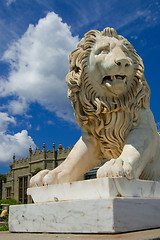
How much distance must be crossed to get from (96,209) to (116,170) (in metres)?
0.28

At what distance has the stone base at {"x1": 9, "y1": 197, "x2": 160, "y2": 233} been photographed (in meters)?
1.55

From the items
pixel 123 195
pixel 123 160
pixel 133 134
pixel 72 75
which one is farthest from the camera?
pixel 72 75

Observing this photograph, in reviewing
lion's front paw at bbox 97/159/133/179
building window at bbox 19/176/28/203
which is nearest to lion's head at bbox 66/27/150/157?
lion's front paw at bbox 97/159/133/179

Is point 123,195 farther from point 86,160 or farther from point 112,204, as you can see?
point 86,160

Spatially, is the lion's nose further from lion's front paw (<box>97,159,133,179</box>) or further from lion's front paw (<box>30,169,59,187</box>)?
lion's front paw (<box>30,169,59,187</box>)

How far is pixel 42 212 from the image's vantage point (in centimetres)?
191

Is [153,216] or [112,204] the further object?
[153,216]

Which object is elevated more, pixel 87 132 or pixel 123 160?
pixel 87 132

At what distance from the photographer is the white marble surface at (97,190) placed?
1.69m

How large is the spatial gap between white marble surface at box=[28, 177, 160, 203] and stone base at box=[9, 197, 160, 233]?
0.24 feet

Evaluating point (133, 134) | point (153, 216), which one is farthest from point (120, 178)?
point (133, 134)

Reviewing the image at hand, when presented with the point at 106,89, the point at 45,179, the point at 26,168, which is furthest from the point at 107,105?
the point at 26,168

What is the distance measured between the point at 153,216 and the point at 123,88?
0.95m

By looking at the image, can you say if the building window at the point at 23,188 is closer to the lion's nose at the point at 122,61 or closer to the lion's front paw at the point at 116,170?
the lion's nose at the point at 122,61
